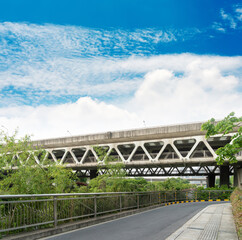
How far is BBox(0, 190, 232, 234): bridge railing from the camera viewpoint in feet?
25.9

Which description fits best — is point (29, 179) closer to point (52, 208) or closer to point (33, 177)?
point (33, 177)

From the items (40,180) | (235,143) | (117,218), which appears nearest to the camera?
(235,143)

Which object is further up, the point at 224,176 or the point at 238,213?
the point at 238,213

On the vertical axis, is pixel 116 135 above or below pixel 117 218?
above

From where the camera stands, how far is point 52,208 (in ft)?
31.4

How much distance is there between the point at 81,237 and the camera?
27.4 ft

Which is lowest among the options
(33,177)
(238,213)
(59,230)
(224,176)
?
(224,176)

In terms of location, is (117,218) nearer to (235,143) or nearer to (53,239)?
(53,239)

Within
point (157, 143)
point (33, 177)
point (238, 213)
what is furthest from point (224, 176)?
point (238, 213)

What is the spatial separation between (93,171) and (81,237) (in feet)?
157

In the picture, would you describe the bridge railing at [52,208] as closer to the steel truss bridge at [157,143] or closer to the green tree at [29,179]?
the green tree at [29,179]

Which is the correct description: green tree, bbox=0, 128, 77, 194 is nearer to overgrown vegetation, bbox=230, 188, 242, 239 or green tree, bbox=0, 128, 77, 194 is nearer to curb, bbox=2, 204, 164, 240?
curb, bbox=2, 204, 164, 240

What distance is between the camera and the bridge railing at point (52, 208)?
311 inches

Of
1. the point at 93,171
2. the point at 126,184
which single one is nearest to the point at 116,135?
the point at 93,171
